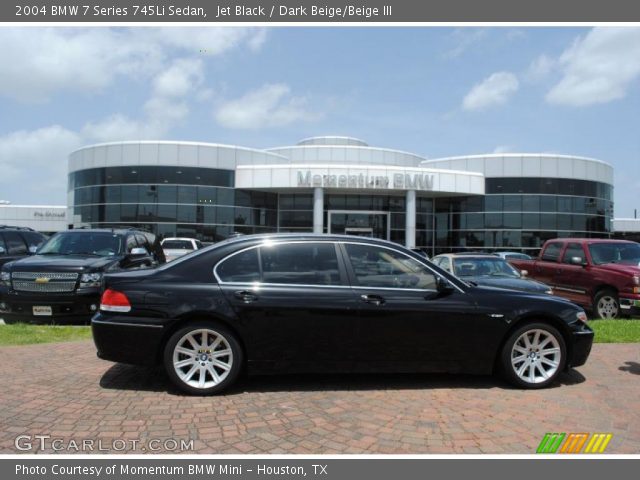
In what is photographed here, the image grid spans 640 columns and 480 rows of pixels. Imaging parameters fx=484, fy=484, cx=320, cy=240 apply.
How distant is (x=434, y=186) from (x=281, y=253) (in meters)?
32.6

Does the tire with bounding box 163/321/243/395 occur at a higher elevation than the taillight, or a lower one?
lower

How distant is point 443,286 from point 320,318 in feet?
4.29

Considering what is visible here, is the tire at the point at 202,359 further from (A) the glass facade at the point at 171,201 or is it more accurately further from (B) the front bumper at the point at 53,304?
(A) the glass facade at the point at 171,201

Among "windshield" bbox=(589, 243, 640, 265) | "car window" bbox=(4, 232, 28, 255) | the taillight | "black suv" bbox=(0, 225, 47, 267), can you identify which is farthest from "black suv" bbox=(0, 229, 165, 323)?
"windshield" bbox=(589, 243, 640, 265)

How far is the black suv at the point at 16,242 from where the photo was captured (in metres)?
11.7

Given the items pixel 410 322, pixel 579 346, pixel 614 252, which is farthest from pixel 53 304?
pixel 614 252

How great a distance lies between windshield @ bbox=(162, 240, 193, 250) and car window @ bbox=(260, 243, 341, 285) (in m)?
17.8

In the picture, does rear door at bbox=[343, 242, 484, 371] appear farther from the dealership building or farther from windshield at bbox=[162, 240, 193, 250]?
the dealership building

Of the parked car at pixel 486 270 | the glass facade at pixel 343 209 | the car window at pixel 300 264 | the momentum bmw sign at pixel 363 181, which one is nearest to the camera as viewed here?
the car window at pixel 300 264

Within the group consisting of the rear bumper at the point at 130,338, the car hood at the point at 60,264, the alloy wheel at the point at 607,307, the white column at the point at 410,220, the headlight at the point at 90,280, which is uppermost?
the white column at the point at 410,220

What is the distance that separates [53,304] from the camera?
8.09 metres

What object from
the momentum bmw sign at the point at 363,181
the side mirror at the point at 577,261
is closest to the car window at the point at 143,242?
the side mirror at the point at 577,261

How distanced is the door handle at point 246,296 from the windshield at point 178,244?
17.9 metres

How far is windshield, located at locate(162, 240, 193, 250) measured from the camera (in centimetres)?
2205
